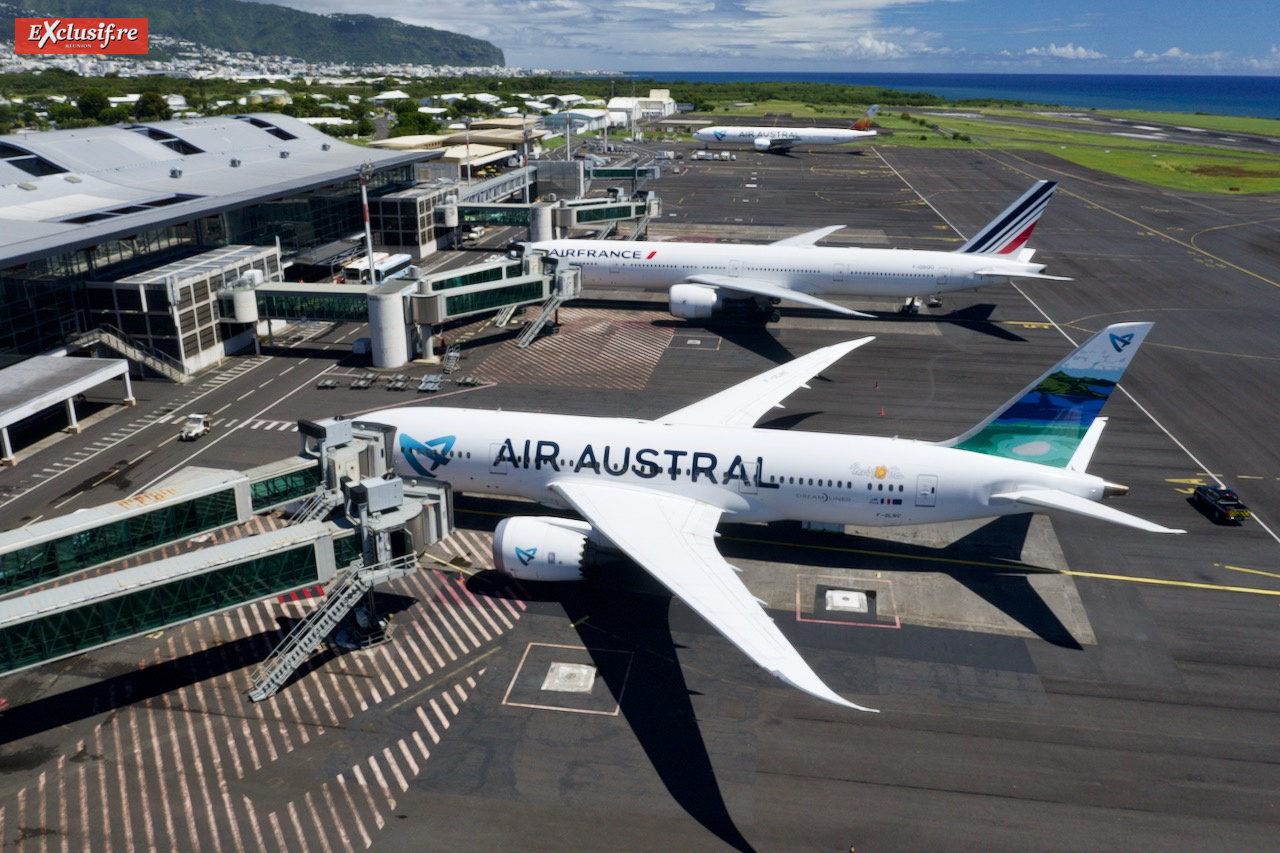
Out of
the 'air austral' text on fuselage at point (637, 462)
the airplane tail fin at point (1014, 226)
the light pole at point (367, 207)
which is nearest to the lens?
the 'air austral' text on fuselage at point (637, 462)

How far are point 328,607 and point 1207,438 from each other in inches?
2101

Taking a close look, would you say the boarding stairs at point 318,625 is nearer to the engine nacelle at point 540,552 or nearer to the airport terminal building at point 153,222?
the engine nacelle at point 540,552

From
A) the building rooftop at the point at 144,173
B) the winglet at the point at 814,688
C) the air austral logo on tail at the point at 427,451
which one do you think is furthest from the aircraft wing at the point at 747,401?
the building rooftop at the point at 144,173

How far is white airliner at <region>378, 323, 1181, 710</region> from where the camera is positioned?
3581 centimetres

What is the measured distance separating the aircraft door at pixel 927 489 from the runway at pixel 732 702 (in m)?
3.80

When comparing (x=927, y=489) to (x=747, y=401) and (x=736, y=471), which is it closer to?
(x=736, y=471)

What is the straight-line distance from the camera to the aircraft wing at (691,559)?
25922 mm

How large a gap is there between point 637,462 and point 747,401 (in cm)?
1234

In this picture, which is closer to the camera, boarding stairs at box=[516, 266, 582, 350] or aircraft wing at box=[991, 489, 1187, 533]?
aircraft wing at box=[991, 489, 1187, 533]

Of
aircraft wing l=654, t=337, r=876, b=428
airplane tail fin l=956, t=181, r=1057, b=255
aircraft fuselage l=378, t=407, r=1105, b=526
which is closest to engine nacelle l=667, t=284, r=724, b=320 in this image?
aircraft wing l=654, t=337, r=876, b=428

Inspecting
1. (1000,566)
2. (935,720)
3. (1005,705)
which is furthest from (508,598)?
(1000,566)

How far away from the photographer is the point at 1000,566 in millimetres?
39156

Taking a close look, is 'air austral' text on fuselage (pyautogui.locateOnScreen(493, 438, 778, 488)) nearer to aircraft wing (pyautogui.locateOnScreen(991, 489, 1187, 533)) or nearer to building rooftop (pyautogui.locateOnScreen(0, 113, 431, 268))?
aircraft wing (pyautogui.locateOnScreen(991, 489, 1187, 533))

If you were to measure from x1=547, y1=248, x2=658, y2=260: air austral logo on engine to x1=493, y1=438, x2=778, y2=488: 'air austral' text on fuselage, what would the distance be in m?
41.5
